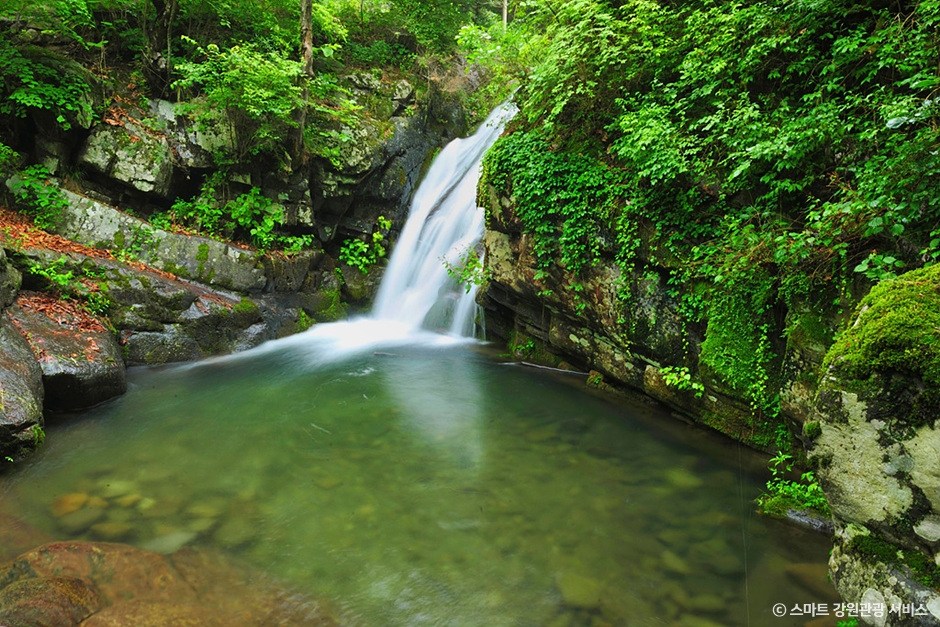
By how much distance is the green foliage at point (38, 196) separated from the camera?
7840mm

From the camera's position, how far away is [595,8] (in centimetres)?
598

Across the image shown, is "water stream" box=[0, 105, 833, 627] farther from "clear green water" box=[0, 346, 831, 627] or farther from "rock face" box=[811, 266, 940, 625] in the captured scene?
"rock face" box=[811, 266, 940, 625]

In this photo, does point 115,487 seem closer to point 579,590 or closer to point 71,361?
point 71,361

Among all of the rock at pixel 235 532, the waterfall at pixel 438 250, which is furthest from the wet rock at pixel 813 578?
the waterfall at pixel 438 250

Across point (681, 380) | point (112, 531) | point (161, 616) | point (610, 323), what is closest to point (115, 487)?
point (112, 531)

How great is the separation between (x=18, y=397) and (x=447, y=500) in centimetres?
452

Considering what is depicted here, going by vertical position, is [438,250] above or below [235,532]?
above

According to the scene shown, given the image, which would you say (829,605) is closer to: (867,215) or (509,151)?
(867,215)

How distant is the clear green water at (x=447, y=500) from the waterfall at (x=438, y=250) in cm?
419

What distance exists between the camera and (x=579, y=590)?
3.37m

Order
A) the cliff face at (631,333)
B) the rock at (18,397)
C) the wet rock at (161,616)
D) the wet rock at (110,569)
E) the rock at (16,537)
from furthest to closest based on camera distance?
the cliff face at (631,333)
the rock at (18,397)
the rock at (16,537)
the wet rock at (110,569)
the wet rock at (161,616)

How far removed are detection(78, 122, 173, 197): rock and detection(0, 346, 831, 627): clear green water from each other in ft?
14.5

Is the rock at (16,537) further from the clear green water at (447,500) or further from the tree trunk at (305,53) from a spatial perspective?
the tree trunk at (305,53)

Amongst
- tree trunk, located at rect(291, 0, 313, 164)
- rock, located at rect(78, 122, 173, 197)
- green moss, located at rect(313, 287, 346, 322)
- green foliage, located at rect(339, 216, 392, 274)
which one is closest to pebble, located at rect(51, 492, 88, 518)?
rock, located at rect(78, 122, 173, 197)
